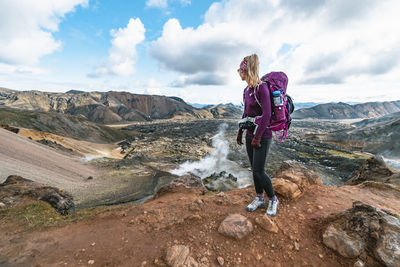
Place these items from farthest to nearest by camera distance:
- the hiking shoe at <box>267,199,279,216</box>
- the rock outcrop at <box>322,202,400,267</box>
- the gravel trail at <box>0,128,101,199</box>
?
1. the gravel trail at <box>0,128,101,199</box>
2. the hiking shoe at <box>267,199,279,216</box>
3. the rock outcrop at <box>322,202,400,267</box>

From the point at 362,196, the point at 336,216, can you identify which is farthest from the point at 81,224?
the point at 362,196

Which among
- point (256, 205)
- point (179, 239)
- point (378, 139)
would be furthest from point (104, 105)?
point (256, 205)

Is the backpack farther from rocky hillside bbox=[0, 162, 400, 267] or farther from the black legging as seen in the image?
rocky hillside bbox=[0, 162, 400, 267]

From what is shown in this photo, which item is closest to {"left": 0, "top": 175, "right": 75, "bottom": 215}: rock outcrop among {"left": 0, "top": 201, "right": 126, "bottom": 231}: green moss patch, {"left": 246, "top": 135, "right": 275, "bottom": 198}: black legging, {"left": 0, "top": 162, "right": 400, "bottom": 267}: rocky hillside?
{"left": 0, "top": 201, "right": 126, "bottom": 231}: green moss patch

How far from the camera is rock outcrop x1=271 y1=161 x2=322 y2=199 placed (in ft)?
15.8

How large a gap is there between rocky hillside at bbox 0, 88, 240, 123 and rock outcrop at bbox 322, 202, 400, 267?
5004 inches

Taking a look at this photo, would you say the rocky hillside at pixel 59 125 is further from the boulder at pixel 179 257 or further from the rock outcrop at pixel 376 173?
the rock outcrop at pixel 376 173

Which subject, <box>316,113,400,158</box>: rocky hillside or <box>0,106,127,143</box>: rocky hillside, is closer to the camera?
<box>316,113,400,158</box>: rocky hillside

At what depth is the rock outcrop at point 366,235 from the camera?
9.02 ft

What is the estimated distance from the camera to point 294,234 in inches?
134

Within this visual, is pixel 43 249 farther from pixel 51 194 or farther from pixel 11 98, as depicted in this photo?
pixel 11 98

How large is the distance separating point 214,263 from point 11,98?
190 metres

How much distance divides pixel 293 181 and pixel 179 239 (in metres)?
3.84

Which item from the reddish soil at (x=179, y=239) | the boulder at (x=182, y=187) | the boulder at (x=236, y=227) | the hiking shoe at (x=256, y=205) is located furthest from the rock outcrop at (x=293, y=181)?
the boulder at (x=182, y=187)
